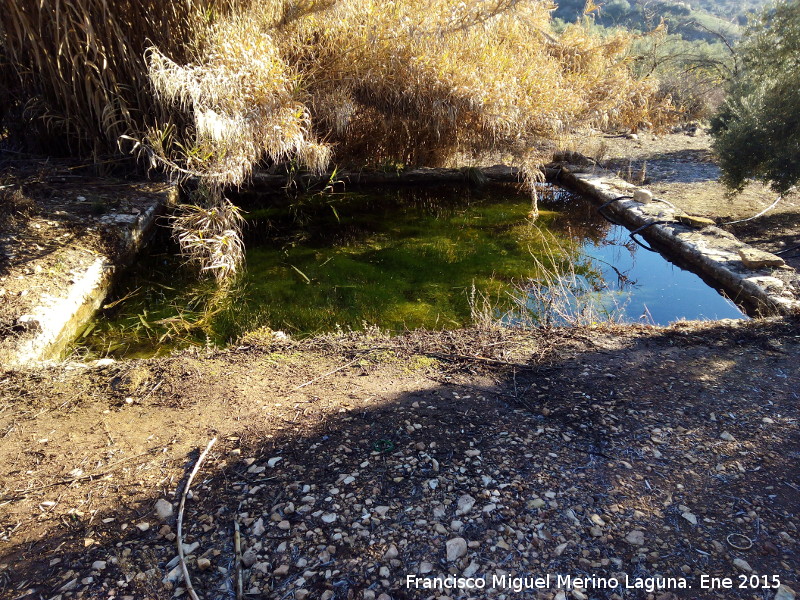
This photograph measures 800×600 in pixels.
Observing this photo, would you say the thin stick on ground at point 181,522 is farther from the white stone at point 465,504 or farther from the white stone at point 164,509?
the white stone at point 465,504

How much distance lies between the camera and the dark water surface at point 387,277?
4.57 m

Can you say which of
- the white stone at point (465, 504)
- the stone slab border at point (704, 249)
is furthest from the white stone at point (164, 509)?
the stone slab border at point (704, 249)

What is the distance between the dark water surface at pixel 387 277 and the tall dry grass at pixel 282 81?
2.05 feet

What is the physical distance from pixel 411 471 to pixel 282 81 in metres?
4.90

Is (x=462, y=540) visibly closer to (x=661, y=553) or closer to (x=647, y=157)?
(x=661, y=553)

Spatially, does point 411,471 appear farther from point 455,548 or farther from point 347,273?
point 347,273

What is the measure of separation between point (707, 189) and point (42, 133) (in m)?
8.82

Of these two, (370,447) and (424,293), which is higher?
(370,447)

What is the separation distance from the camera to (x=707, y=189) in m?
7.98

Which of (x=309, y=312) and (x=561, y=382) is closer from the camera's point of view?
(x=561, y=382)

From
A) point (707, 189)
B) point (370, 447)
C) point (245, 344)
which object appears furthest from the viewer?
point (707, 189)

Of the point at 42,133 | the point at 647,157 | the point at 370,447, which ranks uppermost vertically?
the point at 42,133

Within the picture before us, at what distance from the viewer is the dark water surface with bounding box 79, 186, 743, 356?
4.57 meters

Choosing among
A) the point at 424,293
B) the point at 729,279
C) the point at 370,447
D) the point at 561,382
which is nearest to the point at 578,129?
the point at 729,279
